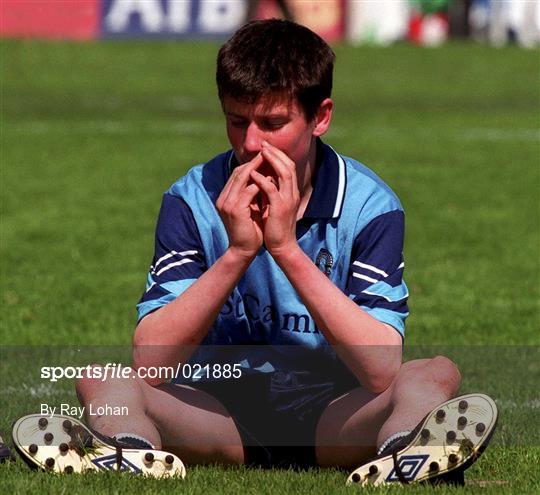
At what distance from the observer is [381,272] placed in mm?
4949

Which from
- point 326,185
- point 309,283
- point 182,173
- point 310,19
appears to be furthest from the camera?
point 310,19

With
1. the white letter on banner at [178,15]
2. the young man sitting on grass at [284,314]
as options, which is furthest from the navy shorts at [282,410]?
the white letter on banner at [178,15]

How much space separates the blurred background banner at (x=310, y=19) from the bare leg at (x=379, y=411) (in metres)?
25.3

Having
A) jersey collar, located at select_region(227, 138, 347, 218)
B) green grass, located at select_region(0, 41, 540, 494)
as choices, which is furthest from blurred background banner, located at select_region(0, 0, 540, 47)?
jersey collar, located at select_region(227, 138, 347, 218)

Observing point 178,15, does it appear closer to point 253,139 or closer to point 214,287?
point 253,139

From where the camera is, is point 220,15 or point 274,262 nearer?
point 274,262

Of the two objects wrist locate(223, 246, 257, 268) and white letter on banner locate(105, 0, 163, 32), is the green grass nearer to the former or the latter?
wrist locate(223, 246, 257, 268)

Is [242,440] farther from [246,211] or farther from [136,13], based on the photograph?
[136,13]

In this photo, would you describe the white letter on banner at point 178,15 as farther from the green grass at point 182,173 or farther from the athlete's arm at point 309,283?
the athlete's arm at point 309,283

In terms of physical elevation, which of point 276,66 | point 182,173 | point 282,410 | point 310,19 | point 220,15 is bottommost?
point 310,19

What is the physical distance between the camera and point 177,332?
4797 millimetres

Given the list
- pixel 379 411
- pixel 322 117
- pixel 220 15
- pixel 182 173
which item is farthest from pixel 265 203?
pixel 220 15

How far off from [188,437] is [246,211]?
0.82 m

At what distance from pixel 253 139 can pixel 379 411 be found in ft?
3.10
